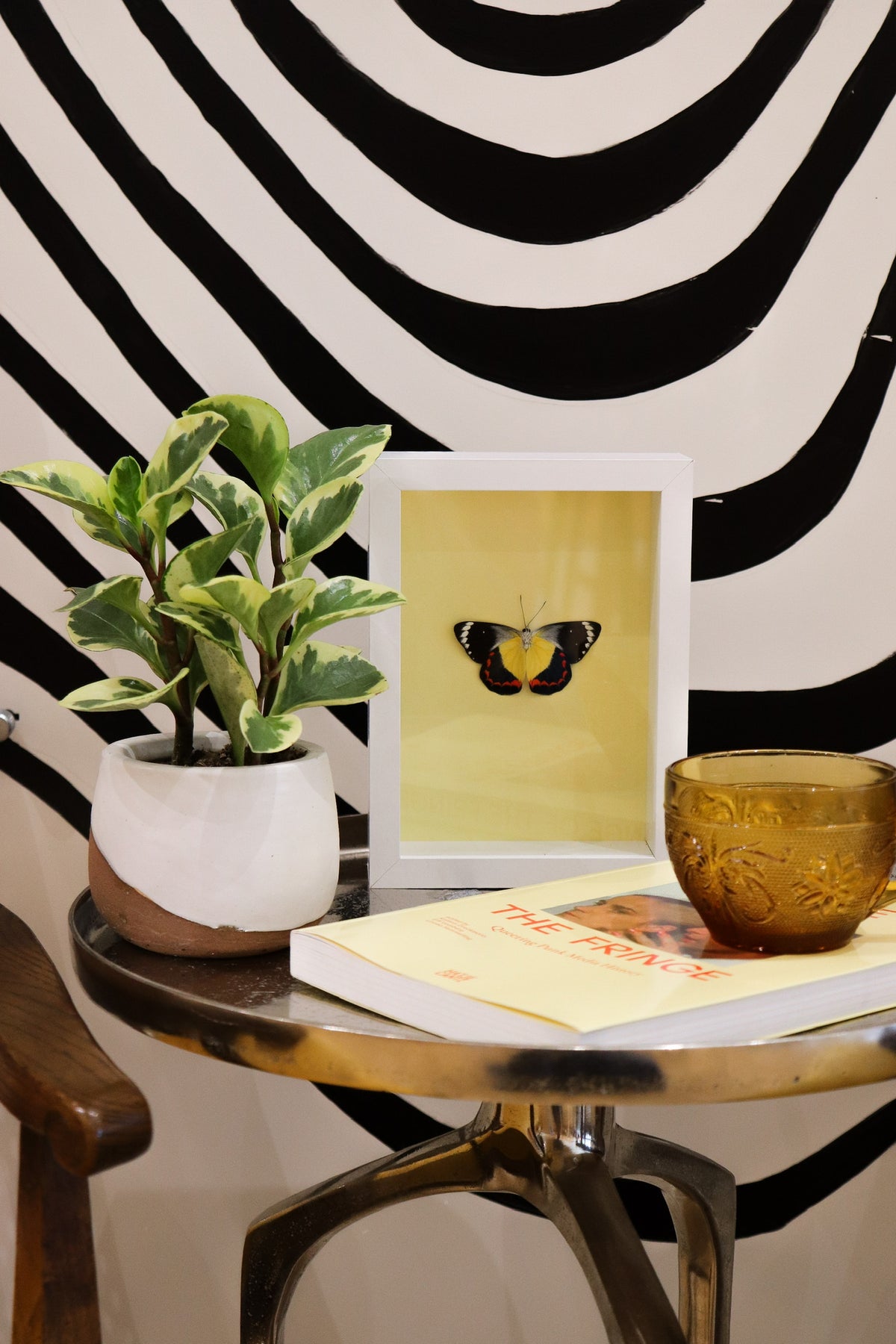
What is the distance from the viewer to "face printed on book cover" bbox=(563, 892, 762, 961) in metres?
0.65

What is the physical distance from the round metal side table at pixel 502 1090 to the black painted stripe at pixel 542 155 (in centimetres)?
59

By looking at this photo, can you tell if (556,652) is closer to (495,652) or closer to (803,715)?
(495,652)

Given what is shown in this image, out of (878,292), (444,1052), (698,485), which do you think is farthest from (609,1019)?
(878,292)

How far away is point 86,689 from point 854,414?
2.35 ft

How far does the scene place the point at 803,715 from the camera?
3.52ft

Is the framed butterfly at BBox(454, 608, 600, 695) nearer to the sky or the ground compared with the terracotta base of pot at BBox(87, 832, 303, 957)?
nearer to the sky

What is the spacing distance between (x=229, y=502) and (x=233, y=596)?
4.7 inches

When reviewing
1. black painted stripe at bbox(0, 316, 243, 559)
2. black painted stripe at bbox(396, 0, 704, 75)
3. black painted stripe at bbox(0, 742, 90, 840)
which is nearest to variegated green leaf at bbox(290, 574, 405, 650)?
black painted stripe at bbox(0, 316, 243, 559)

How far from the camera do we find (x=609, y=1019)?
1.75 feet

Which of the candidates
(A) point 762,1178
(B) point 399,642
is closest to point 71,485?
(B) point 399,642

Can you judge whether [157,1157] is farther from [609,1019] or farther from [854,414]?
[854,414]

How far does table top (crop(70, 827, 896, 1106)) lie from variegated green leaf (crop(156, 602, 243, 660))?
194 mm

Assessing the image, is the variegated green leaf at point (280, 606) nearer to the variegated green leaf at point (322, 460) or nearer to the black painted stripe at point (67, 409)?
the variegated green leaf at point (322, 460)

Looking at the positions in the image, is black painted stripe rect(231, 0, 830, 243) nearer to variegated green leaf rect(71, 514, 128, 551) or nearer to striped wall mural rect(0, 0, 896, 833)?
striped wall mural rect(0, 0, 896, 833)
